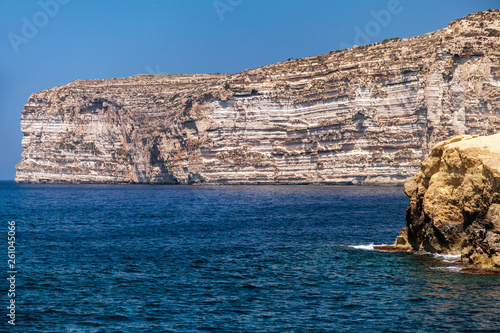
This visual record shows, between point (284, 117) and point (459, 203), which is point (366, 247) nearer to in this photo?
point (459, 203)

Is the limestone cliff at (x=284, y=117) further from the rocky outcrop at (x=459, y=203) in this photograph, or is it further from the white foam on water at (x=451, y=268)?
the white foam on water at (x=451, y=268)

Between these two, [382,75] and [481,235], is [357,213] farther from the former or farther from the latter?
[382,75]

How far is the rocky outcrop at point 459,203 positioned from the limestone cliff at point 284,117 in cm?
6885

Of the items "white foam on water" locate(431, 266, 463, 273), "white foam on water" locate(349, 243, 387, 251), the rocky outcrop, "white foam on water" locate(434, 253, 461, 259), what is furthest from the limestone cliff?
"white foam on water" locate(431, 266, 463, 273)

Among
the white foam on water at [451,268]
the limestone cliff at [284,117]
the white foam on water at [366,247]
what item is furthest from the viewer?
the limestone cliff at [284,117]

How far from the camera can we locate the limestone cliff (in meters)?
98.1

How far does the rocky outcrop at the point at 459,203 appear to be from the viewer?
25.4m

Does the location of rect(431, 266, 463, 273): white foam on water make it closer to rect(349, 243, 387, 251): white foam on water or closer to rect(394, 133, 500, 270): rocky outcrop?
rect(394, 133, 500, 270): rocky outcrop

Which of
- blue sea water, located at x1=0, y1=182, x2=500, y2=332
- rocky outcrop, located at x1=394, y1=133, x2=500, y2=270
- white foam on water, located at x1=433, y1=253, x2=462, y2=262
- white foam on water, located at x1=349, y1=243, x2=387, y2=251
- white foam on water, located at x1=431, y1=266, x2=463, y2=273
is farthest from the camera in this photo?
white foam on water, located at x1=349, y1=243, x2=387, y2=251

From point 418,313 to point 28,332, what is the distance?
13.3 m

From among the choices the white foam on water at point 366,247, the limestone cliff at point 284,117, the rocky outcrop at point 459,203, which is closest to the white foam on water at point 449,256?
the rocky outcrop at point 459,203

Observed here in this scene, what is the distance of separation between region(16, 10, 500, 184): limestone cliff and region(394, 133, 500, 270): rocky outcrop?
68850 mm

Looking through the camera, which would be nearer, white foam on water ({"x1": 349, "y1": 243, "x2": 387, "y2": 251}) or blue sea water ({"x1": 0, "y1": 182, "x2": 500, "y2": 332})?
blue sea water ({"x1": 0, "y1": 182, "x2": 500, "y2": 332})

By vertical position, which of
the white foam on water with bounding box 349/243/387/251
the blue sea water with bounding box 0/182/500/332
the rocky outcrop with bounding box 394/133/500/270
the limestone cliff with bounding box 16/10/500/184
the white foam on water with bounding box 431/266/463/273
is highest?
the limestone cliff with bounding box 16/10/500/184
